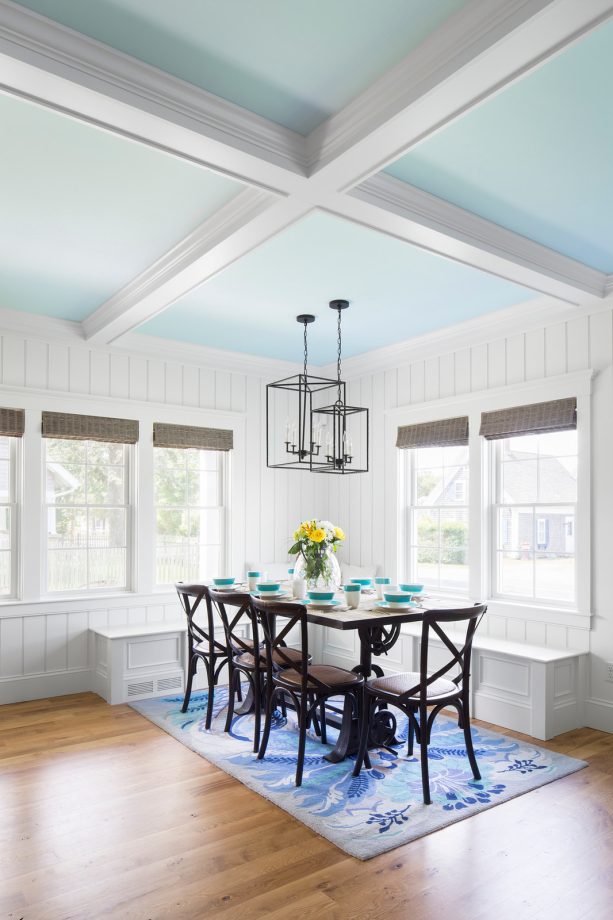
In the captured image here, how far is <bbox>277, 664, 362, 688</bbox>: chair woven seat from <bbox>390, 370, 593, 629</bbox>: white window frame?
1602 mm

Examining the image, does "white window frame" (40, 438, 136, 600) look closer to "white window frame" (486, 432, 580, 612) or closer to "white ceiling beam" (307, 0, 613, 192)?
"white window frame" (486, 432, 580, 612)

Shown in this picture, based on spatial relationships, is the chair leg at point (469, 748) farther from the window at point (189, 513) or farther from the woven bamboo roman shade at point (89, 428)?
the woven bamboo roman shade at point (89, 428)

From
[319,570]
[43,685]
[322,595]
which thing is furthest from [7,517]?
[322,595]

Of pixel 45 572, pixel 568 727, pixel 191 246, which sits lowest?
pixel 568 727

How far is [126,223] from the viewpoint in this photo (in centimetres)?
330

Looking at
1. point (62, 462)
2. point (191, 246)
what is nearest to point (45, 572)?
point (62, 462)

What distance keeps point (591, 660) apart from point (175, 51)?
161 inches

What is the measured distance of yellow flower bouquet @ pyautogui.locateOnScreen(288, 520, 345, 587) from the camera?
4.09 meters

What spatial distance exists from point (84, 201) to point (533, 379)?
3.17 meters

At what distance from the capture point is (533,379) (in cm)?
466

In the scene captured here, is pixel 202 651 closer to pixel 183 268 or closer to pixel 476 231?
pixel 183 268

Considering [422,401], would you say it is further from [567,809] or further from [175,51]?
[175,51]

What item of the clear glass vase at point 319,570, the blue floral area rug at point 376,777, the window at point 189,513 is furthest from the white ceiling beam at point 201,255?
the blue floral area rug at point 376,777

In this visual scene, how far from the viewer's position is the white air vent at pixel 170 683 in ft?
16.1
